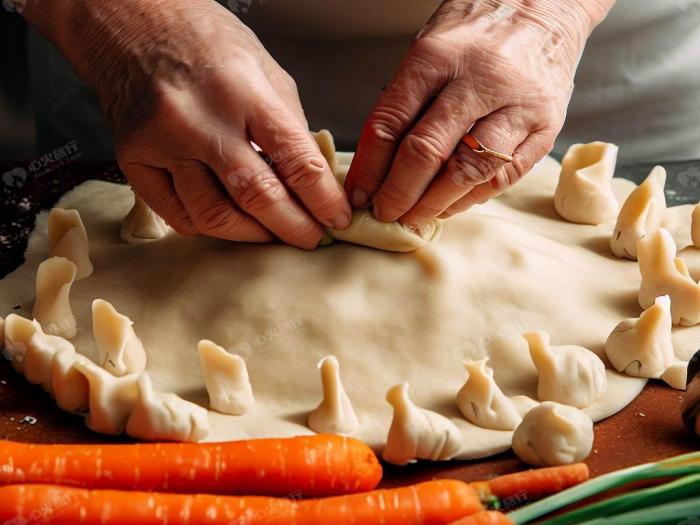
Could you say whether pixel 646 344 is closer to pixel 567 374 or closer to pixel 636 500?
pixel 567 374

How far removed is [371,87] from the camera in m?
2.31

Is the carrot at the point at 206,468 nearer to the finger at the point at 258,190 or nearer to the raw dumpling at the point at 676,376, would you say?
the finger at the point at 258,190

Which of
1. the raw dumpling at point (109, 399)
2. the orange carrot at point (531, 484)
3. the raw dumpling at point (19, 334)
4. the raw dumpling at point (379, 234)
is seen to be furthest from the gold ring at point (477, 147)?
the raw dumpling at point (19, 334)

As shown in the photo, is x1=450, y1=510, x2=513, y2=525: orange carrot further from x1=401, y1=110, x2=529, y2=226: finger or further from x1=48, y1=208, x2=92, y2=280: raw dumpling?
x1=48, y1=208, x2=92, y2=280: raw dumpling

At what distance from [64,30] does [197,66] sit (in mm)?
359

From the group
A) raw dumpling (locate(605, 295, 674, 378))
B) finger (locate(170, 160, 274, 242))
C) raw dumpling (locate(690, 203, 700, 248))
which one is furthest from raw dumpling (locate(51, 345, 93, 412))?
raw dumpling (locate(690, 203, 700, 248))

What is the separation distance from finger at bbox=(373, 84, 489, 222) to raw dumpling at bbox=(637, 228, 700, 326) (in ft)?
1.27

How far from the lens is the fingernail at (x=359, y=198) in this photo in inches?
64.7

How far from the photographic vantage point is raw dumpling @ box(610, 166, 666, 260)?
6.15ft

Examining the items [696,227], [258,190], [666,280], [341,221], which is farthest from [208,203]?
[696,227]

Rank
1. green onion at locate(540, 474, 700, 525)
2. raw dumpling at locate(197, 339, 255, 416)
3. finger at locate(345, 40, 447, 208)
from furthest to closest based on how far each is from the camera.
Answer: finger at locate(345, 40, 447, 208), raw dumpling at locate(197, 339, 255, 416), green onion at locate(540, 474, 700, 525)

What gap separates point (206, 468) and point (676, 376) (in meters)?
0.73

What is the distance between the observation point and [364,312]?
161 centimetres

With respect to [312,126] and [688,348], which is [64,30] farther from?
[688,348]
